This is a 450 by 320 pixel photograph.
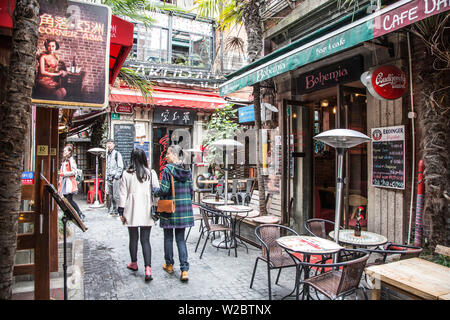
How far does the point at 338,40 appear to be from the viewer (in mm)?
4219

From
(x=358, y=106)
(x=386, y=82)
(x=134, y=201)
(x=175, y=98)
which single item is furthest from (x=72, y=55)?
(x=175, y=98)

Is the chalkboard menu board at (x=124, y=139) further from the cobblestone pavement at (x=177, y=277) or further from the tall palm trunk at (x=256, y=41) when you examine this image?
the tall palm trunk at (x=256, y=41)

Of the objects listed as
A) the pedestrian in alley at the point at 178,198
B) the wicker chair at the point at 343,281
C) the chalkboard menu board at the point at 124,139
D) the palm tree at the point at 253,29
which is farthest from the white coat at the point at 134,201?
the chalkboard menu board at the point at 124,139

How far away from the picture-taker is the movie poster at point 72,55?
112 inches

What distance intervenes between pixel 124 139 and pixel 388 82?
9614 millimetres

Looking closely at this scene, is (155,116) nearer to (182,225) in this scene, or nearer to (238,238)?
(238,238)

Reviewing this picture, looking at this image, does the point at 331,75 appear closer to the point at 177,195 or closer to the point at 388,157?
the point at 388,157

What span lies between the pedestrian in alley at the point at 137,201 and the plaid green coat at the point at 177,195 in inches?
9.3

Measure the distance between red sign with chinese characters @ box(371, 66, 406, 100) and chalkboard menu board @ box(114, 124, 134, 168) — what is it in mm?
9301

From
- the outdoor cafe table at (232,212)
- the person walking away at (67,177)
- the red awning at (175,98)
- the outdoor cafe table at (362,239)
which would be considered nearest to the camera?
the outdoor cafe table at (362,239)

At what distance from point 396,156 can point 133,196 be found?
4207mm

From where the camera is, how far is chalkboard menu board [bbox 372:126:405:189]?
4.65 m

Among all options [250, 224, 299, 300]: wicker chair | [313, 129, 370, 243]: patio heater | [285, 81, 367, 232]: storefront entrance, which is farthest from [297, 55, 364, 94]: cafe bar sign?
[250, 224, 299, 300]: wicker chair
